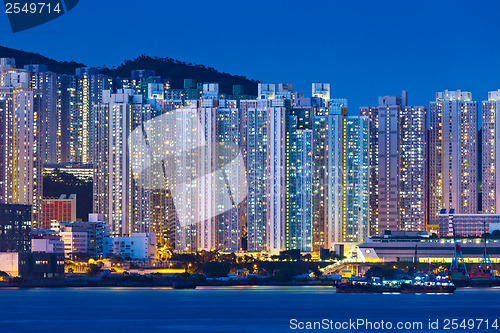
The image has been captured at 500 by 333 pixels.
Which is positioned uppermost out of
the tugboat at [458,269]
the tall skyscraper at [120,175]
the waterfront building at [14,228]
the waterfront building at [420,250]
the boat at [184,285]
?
the tall skyscraper at [120,175]

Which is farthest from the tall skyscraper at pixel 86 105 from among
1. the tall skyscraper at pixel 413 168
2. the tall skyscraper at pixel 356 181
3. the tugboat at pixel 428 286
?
the tugboat at pixel 428 286

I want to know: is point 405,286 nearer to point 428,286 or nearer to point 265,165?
point 428,286

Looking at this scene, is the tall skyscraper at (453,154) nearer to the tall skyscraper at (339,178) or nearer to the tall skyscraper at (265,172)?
the tall skyscraper at (339,178)

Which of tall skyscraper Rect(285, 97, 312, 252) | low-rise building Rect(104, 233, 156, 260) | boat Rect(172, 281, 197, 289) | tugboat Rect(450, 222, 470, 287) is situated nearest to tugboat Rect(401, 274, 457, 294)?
tugboat Rect(450, 222, 470, 287)

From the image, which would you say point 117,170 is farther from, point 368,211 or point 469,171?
point 469,171

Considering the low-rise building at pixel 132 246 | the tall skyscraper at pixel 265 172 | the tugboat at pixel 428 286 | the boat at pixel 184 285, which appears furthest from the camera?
the low-rise building at pixel 132 246

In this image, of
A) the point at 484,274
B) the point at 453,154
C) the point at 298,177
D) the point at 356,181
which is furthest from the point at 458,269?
the point at 453,154

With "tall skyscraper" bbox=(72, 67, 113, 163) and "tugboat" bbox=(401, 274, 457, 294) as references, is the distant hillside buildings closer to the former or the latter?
"tall skyscraper" bbox=(72, 67, 113, 163)
